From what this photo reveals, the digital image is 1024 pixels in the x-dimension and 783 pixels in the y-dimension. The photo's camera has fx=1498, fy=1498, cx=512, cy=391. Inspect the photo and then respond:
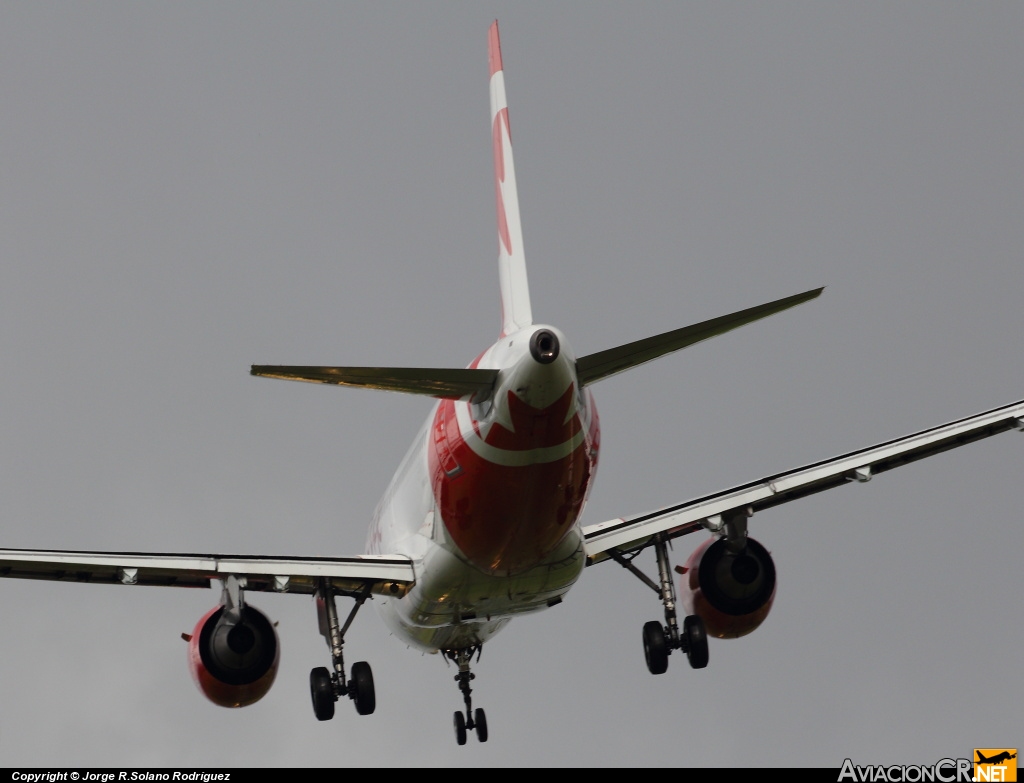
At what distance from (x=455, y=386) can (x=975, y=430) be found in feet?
32.4

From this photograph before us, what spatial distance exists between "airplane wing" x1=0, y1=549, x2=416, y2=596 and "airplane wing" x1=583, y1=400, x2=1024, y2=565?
356 centimetres

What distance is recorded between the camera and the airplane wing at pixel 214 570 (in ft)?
74.6

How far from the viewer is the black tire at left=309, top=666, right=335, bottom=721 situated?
24797 millimetres

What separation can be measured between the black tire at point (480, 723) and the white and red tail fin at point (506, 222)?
1062 centimetres

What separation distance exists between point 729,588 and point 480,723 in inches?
277

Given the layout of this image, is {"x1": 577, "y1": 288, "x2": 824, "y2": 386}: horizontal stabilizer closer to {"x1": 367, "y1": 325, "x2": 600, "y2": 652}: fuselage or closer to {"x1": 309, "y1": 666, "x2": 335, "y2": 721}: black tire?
{"x1": 367, "y1": 325, "x2": 600, "y2": 652}: fuselage

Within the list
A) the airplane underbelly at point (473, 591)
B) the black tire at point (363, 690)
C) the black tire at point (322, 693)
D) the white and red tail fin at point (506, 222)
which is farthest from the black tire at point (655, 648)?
the white and red tail fin at point (506, 222)

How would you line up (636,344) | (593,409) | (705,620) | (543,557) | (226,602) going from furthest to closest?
1. (705,620)
2. (226,602)
3. (543,557)
4. (593,409)
5. (636,344)

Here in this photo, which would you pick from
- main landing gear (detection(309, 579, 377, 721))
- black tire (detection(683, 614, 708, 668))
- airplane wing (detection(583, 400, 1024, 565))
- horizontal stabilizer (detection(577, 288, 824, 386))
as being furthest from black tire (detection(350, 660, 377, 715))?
horizontal stabilizer (detection(577, 288, 824, 386))

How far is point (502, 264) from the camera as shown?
24.5 metres

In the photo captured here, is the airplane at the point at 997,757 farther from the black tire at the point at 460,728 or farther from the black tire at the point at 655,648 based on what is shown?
the black tire at the point at 460,728

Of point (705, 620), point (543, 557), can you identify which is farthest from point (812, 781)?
point (543, 557)

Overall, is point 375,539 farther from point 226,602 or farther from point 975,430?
point 975,430

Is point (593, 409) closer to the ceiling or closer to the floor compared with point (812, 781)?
closer to the ceiling
